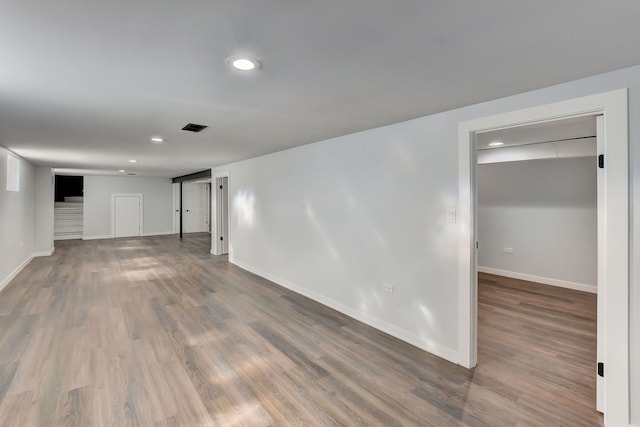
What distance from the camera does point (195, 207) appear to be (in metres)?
12.4

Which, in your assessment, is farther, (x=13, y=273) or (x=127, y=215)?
(x=127, y=215)

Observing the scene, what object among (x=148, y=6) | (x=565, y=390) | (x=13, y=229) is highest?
(x=148, y=6)

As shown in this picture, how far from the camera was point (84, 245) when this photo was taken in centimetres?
924

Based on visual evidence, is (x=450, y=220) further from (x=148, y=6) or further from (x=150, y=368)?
(x=150, y=368)

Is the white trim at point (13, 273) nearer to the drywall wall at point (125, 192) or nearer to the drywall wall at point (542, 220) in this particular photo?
the drywall wall at point (125, 192)

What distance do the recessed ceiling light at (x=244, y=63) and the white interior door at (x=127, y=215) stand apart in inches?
440

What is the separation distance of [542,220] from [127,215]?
479 inches

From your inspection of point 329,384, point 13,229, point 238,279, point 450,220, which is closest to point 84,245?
point 13,229

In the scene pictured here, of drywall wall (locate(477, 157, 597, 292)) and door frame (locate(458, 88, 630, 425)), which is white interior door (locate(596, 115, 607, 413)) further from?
drywall wall (locate(477, 157, 597, 292))

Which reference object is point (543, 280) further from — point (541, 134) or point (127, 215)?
point (127, 215)

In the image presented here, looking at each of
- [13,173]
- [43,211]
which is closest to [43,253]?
[43,211]

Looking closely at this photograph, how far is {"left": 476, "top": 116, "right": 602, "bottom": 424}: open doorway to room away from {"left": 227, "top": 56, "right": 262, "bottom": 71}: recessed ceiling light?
2.28 meters

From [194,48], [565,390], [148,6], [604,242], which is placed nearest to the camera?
[148,6]

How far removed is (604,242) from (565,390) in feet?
3.91
